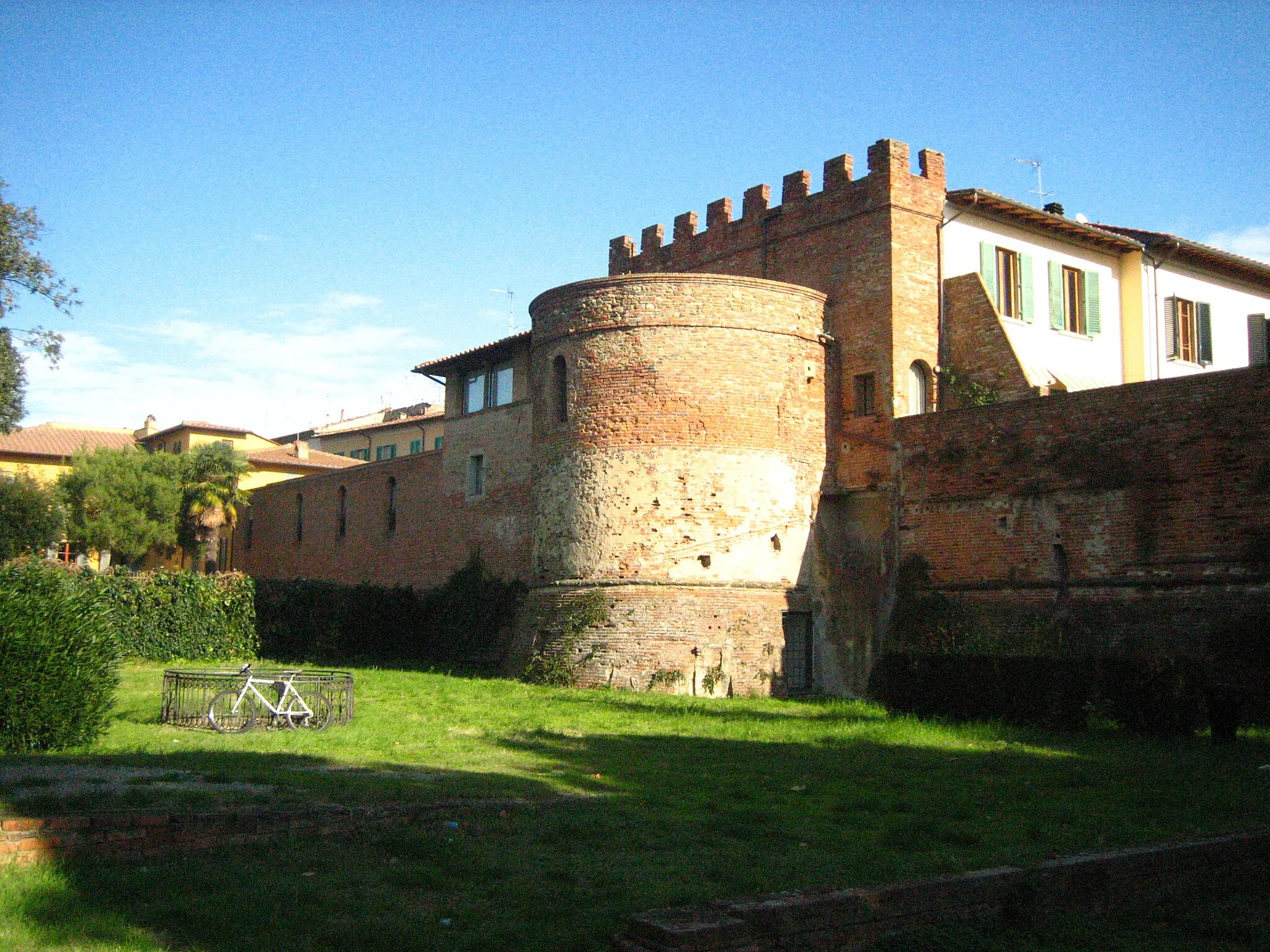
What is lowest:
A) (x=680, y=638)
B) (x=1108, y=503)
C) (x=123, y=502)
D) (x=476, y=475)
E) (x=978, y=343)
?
(x=680, y=638)

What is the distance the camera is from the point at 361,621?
29.7 m

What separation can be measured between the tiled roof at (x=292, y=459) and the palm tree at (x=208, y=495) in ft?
14.1

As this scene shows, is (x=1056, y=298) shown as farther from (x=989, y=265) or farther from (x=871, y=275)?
(x=871, y=275)

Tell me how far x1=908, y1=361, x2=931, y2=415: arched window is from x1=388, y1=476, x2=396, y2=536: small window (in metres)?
15.8

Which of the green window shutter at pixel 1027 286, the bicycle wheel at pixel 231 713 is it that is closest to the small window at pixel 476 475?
the green window shutter at pixel 1027 286

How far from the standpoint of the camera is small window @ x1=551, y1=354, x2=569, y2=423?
23.3 metres

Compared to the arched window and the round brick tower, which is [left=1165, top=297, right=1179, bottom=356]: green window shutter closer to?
the arched window

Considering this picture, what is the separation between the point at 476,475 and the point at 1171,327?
55.6 feet

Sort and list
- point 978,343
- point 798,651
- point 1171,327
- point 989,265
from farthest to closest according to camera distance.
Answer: point 1171,327 < point 989,265 < point 978,343 < point 798,651

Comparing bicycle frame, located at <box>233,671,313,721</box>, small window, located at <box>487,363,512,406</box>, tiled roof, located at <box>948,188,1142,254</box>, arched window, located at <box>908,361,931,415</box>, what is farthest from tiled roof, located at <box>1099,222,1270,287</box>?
bicycle frame, located at <box>233,671,313,721</box>

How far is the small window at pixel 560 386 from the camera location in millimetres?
23281

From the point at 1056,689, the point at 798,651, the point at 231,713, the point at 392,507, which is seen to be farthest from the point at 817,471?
the point at 392,507

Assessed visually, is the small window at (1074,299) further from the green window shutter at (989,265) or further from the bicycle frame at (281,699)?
the bicycle frame at (281,699)

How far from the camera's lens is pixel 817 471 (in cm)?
2330
